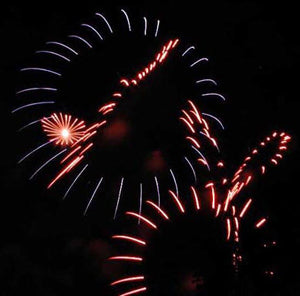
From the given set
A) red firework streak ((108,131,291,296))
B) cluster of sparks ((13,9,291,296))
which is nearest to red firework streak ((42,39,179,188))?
cluster of sparks ((13,9,291,296))

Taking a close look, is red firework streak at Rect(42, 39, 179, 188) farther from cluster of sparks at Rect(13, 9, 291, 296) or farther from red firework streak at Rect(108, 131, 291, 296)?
red firework streak at Rect(108, 131, 291, 296)

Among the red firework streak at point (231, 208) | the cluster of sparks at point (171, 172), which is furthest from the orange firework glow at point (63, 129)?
the red firework streak at point (231, 208)

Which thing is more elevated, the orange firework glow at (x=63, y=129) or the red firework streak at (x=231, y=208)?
the orange firework glow at (x=63, y=129)

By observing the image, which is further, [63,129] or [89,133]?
[63,129]

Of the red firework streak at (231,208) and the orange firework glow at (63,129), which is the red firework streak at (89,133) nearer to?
the orange firework glow at (63,129)

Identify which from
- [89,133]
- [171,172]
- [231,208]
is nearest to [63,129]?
[89,133]

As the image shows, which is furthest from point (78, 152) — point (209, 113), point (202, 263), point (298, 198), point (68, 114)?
point (298, 198)

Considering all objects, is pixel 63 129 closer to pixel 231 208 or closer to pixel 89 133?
pixel 89 133

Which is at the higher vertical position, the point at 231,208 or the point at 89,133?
the point at 89,133

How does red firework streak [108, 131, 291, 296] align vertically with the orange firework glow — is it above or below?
below

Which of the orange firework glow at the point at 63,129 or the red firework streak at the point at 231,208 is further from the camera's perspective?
the orange firework glow at the point at 63,129
